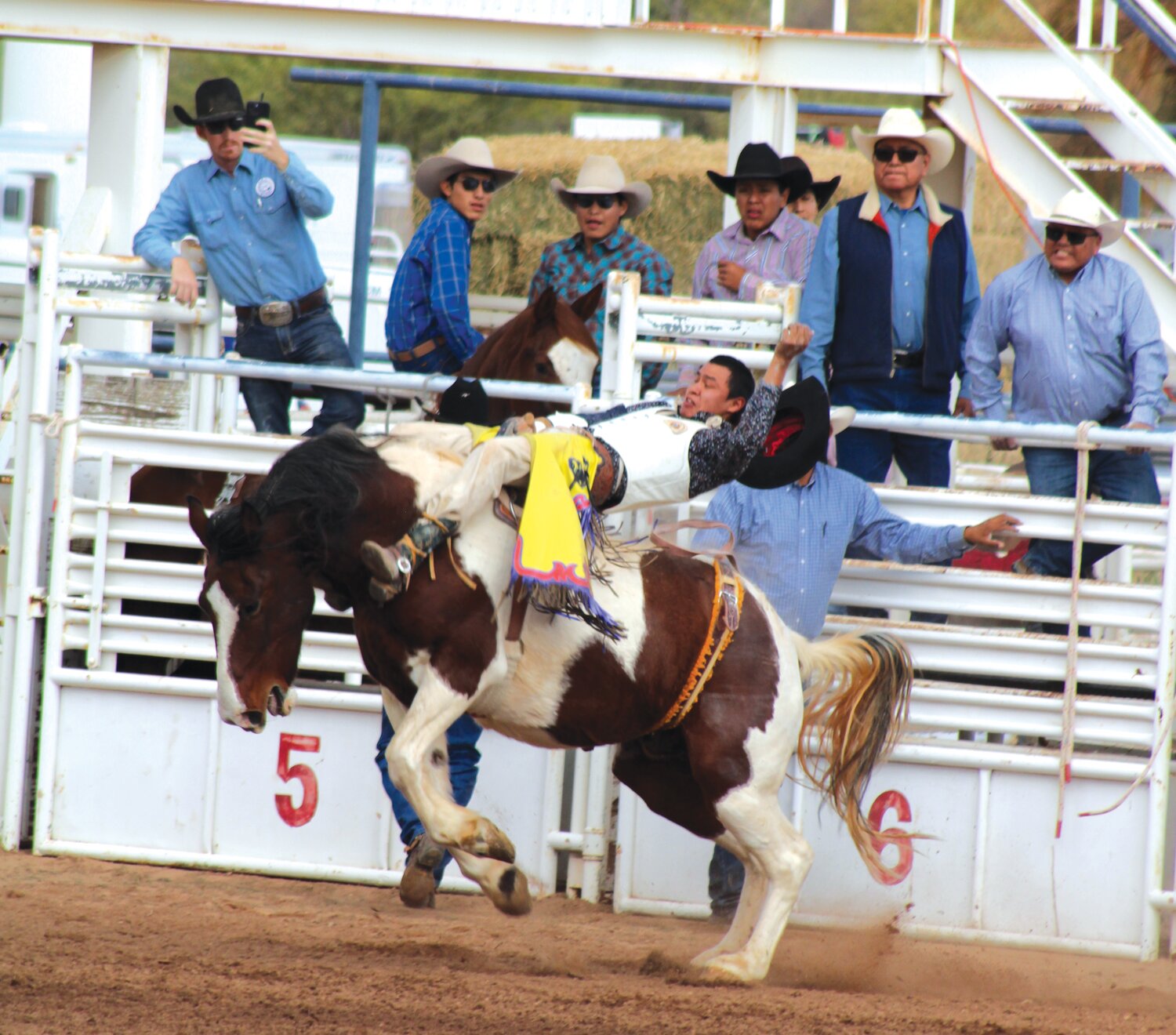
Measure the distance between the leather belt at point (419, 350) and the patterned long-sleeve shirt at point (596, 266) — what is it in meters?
0.49

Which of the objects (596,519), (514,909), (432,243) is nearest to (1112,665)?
(596,519)

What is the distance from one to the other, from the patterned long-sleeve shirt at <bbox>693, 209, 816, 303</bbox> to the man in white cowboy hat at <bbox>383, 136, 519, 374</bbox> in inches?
40.4

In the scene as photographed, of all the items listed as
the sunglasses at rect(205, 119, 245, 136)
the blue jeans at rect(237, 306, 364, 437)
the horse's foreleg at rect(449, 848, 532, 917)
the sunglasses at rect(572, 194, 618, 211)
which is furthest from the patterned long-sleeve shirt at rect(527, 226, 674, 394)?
the horse's foreleg at rect(449, 848, 532, 917)

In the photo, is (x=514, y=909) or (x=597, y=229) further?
(x=597, y=229)

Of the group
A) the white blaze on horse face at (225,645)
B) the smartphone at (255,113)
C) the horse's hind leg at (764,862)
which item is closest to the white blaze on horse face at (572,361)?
the smartphone at (255,113)

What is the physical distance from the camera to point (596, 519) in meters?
5.03

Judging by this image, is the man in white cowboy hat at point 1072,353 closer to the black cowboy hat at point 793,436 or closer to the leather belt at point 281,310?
the black cowboy hat at point 793,436

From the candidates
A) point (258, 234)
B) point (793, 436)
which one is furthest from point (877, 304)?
point (258, 234)

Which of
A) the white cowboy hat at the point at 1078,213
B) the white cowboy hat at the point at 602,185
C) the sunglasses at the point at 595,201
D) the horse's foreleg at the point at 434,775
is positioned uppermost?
the white cowboy hat at the point at 602,185

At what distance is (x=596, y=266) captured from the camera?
24.7ft

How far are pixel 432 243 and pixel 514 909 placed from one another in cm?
344

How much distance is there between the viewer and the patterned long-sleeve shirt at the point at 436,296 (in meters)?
7.04

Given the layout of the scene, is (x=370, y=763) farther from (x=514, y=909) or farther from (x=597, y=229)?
(x=597, y=229)

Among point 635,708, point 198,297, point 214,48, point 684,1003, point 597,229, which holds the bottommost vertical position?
point 684,1003
